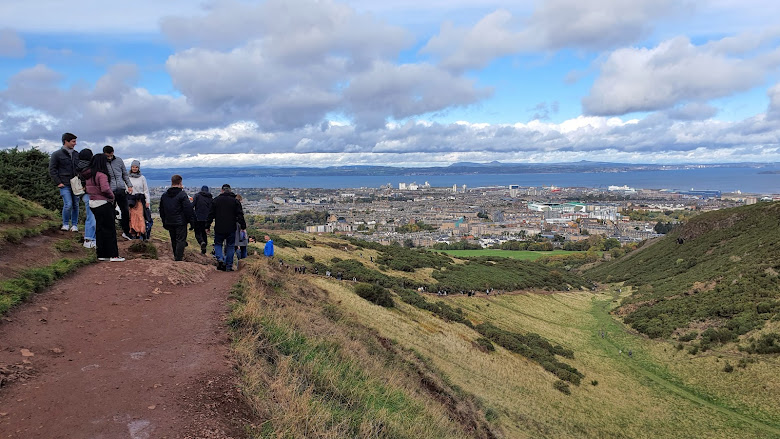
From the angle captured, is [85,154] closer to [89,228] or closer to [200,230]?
[89,228]

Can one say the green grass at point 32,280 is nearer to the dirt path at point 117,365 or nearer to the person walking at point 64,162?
the dirt path at point 117,365

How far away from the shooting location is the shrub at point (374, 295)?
19.5 metres

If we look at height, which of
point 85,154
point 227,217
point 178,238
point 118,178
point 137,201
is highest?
point 85,154

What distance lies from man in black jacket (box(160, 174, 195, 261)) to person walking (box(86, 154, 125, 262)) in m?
1.18

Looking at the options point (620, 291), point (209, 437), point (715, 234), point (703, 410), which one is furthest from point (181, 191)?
point (715, 234)

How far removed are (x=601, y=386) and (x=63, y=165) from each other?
819 inches

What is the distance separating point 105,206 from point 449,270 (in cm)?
2973

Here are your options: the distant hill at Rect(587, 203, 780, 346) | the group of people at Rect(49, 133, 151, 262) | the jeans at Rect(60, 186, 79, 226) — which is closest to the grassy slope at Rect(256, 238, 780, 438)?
the distant hill at Rect(587, 203, 780, 346)

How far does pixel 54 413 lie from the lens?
4.41m

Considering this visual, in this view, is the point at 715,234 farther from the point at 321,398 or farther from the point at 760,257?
the point at 321,398

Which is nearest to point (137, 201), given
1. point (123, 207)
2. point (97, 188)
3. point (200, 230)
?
point (123, 207)

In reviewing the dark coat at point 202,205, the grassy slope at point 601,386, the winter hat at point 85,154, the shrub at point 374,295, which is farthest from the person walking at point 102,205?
the shrub at point 374,295

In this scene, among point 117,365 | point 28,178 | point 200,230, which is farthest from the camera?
point 28,178

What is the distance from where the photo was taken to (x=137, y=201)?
11.7m
